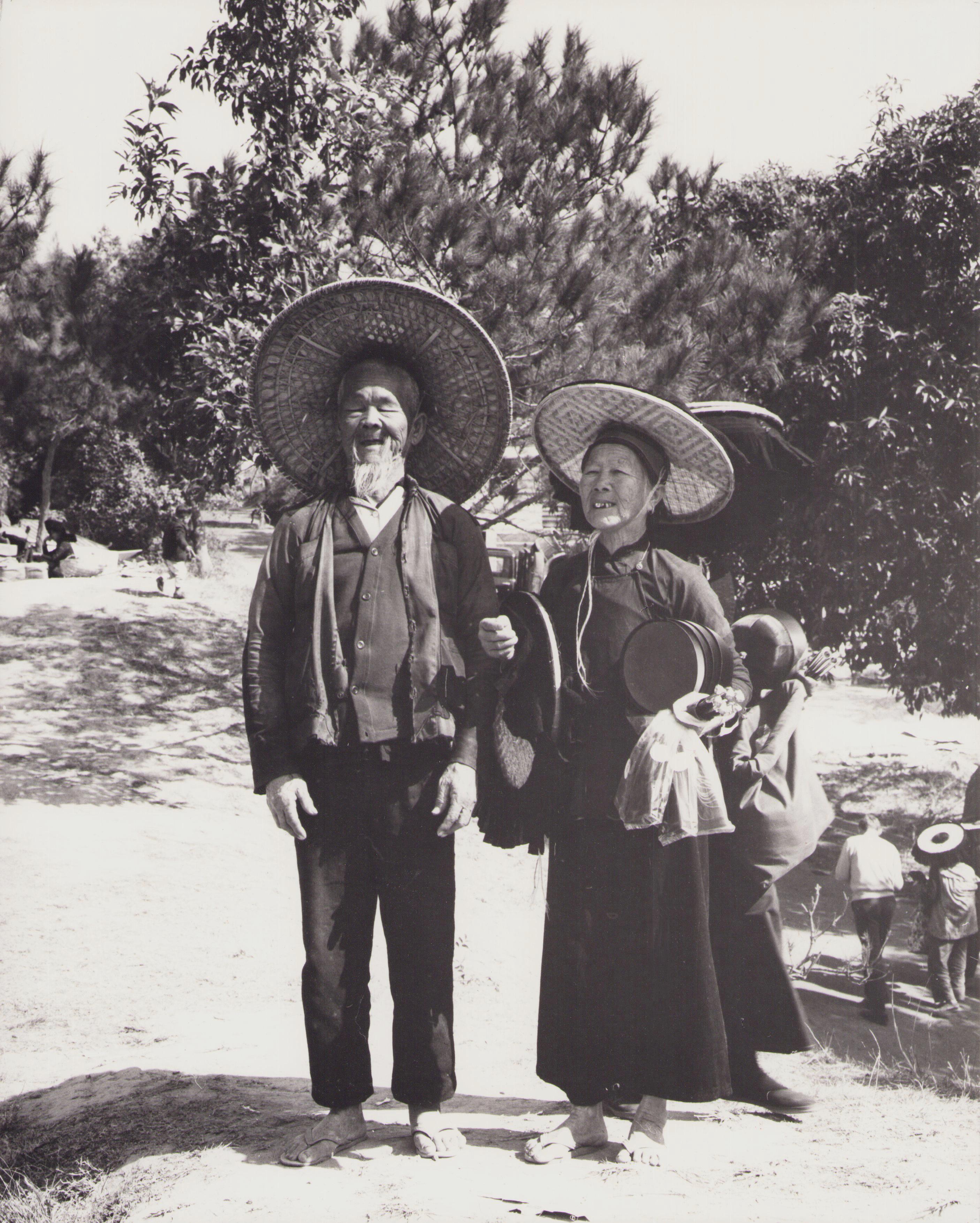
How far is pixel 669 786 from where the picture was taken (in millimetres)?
2945

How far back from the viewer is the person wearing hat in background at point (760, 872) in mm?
3281

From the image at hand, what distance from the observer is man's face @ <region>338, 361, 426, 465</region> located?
308cm

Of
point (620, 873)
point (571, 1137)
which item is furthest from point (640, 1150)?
point (620, 873)

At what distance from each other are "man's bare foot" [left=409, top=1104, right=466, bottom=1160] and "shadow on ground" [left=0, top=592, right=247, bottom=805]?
5.95 meters

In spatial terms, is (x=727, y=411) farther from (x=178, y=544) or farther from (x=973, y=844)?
(x=178, y=544)

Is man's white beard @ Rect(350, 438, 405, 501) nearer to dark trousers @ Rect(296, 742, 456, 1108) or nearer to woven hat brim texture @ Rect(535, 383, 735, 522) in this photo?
woven hat brim texture @ Rect(535, 383, 735, 522)

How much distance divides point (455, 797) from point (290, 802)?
43 cm

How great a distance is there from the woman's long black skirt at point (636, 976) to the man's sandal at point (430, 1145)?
0.33 metres

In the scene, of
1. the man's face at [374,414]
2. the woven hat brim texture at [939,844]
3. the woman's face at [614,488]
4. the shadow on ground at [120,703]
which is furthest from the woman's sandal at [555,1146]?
the shadow on ground at [120,703]

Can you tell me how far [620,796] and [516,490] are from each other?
525 centimetres

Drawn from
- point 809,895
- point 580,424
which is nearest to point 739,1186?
point 580,424

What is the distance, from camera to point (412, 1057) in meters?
3.02

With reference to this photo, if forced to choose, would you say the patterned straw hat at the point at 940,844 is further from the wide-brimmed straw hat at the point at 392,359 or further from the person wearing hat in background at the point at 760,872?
the wide-brimmed straw hat at the point at 392,359

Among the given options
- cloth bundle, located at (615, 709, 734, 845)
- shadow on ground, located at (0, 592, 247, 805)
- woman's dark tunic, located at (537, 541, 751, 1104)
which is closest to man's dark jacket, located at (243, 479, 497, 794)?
woman's dark tunic, located at (537, 541, 751, 1104)
